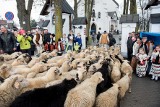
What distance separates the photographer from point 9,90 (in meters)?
5.74

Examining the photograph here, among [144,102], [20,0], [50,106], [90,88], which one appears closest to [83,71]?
[90,88]

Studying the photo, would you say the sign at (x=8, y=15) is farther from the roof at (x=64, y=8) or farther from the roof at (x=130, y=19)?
the roof at (x=64, y=8)

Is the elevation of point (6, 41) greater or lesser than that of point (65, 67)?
greater

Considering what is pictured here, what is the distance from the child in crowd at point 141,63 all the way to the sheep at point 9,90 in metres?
6.43

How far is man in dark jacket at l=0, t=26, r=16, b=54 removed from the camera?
10.4 meters

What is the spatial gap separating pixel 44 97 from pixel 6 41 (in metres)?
6.01

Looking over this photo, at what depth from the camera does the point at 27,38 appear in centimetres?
1202

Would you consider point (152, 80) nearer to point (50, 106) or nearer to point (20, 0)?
point (50, 106)

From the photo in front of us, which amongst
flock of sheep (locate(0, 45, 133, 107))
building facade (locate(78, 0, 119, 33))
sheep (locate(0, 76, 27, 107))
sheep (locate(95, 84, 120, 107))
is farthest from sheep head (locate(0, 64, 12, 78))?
building facade (locate(78, 0, 119, 33))

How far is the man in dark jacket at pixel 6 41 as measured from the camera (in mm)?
10438

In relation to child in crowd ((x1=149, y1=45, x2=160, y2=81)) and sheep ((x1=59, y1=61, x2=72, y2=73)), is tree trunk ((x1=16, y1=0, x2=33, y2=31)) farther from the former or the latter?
child in crowd ((x1=149, y1=45, x2=160, y2=81))

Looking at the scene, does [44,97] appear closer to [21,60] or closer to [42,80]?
[42,80]

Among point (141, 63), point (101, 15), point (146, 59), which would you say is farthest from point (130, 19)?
point (101, 15)

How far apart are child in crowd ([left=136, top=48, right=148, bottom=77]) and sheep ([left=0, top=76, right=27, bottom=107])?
21.1 feet
